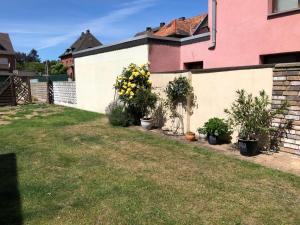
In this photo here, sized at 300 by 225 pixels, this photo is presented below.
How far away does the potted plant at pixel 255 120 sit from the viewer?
6312 mm

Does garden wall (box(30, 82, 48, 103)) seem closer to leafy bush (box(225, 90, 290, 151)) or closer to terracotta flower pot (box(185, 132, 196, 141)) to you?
terracotta flower pot (box(185, 132, 196, 141))

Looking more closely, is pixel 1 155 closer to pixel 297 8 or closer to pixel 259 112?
pixel 259 112

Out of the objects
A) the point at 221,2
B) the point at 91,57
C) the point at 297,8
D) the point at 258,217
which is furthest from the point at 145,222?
the point at 91,57

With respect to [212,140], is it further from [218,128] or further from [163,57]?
[163,57]

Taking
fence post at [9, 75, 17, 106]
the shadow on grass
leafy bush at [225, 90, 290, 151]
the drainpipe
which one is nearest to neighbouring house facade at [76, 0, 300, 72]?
the drainpipe

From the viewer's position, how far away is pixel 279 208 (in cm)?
391

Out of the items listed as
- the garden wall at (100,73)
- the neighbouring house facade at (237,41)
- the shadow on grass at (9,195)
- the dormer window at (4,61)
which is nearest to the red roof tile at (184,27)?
the garden wall at (100,73)

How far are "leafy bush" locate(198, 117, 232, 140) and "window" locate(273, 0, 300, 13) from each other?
359 centimetres

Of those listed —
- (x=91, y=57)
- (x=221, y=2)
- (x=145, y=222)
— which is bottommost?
(x=145, y=222)

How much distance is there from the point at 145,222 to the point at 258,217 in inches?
57.8

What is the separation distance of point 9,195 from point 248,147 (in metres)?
4.78

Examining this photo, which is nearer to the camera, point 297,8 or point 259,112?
point 259,112

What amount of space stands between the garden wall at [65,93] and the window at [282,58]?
1138cm

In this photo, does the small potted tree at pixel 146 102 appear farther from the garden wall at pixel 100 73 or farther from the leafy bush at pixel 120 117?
the garden wall at pixel 100 73
